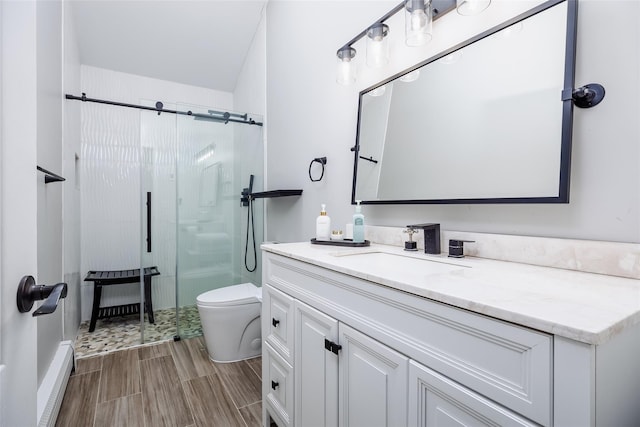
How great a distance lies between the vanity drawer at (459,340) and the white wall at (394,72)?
0.54 metres

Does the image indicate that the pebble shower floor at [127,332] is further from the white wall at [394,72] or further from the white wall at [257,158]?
the white wall at [394,72]

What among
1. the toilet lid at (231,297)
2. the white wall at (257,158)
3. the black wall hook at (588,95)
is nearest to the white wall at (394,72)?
the black wall hook at (588,95)

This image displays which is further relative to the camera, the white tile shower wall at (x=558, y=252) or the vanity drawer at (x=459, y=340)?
the white tile shower wall at (x=558, y=252)

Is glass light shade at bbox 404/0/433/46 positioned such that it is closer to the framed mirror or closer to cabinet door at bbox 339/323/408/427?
the framed mirror

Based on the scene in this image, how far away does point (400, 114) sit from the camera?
1453 millimetres

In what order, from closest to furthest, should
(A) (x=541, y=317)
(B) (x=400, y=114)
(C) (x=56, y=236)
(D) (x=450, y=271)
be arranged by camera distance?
(A) (x=541, y=317)
(D) (x=450, y=271)
(B) (x=400, y=114)
(C) (x=56, y=236)

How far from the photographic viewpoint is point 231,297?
87.0 inches

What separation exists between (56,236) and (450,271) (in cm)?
231

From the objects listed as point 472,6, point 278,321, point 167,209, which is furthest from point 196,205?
point 472,6

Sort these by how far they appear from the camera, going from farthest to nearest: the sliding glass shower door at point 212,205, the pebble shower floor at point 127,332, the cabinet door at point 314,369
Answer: the sliding glass shower door at point 212,205
the pebble shower floor at point 127,332
the cabinet door at point 314,369

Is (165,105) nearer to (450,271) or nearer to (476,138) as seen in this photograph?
(476,138)

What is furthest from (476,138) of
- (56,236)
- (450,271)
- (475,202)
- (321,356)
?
(56,236)

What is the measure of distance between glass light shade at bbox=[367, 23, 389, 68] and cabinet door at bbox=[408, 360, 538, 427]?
4.35 feet

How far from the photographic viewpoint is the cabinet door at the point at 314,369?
3.34 ft
